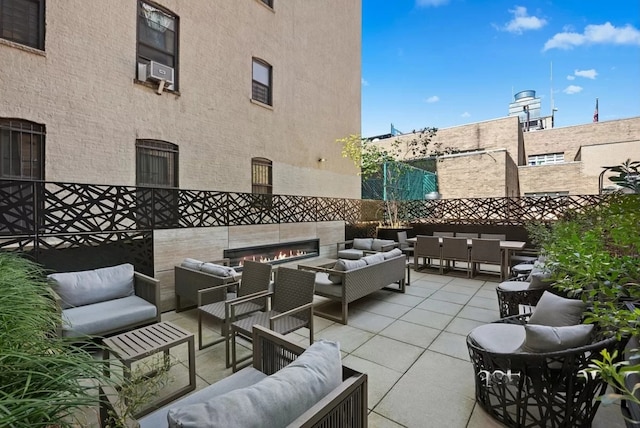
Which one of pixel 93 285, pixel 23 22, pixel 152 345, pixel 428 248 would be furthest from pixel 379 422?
pixel 23 22

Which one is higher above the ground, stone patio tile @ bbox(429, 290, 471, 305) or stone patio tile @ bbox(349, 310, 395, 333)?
stone patio tile @ bbox(429, 290, 471, 305)

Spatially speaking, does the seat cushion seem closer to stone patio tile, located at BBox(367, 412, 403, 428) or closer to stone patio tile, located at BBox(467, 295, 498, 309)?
stone patio tile, located at BBox(367, 412, 403, 428)

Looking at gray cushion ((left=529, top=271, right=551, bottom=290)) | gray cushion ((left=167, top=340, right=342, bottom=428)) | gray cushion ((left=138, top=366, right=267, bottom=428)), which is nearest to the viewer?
gray cushion ((left=167, top=340, right=342, bottom=428))

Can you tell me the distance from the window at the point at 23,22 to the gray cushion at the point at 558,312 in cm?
721

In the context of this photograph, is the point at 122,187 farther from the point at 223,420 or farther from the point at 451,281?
the point at 451,281

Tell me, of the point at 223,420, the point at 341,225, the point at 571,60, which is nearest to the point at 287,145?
the point at 341,225

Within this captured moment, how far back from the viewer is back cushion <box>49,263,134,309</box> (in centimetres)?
368

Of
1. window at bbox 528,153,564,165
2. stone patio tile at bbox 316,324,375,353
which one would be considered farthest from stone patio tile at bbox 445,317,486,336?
window at bbox 528,153,564,165

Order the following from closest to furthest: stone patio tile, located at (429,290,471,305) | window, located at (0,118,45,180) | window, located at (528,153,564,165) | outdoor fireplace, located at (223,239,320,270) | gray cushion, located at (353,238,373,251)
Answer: window, located at (0,118,45,180) < stone patio tile, located at (429,290,471,305) < outdoor fireplace, located at (223,239,320,270) < gray cushion, located at (353,238,373,251) < window, located at (528,153,564,165)

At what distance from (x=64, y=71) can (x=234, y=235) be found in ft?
12.8

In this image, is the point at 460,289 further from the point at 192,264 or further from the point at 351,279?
the point at 192,264

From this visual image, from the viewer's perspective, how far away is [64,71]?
14.7ft

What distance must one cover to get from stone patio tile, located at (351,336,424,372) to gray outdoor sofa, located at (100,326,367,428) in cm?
169

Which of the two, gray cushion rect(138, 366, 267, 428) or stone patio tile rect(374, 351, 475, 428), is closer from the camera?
gray cushion rect(138, 366, 267, 428)
